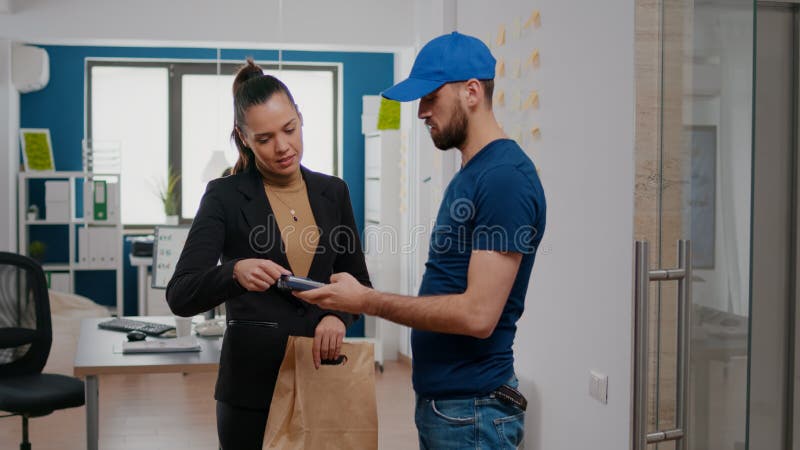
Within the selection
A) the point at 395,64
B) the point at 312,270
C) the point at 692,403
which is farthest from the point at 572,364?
the point at 395,64

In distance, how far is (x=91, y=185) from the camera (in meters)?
6.72

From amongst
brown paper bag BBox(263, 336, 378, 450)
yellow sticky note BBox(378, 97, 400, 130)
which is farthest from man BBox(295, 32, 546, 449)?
yellow sticky note BBox(378, 97, 400, 130)

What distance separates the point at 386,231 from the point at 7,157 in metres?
3.05

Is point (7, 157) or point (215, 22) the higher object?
point (215, 22)

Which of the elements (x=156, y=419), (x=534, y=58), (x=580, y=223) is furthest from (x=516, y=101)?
(x=156, y=419)

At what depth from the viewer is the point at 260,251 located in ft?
5.78

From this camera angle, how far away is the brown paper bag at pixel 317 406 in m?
1.71

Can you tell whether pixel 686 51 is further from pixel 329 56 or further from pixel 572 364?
pixel 329 56

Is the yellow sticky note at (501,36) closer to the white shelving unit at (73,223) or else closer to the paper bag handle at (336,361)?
the paper bag handle at (336,361)

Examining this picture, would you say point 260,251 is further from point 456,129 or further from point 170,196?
point 170,196

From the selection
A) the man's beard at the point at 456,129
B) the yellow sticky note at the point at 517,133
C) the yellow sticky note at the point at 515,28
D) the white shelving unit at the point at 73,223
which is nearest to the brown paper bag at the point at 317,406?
the man's beard at the point at 456,129

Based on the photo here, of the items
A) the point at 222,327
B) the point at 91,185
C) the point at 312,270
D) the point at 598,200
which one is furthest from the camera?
the point at 91,185

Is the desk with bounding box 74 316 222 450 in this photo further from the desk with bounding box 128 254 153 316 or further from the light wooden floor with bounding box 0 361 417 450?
the desk with bounding box 128 254 153 316

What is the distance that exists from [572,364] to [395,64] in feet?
16.2
